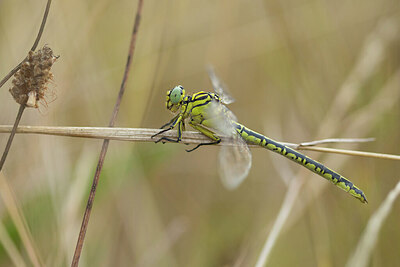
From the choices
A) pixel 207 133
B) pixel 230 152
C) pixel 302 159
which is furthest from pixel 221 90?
pixel 302 159

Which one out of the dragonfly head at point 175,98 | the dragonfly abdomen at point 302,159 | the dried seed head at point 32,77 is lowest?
the dried seed head at point 32,77

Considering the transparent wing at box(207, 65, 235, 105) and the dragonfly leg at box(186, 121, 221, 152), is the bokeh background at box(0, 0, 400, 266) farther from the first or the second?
the transparent wing at box(207, 65, 235, 105)

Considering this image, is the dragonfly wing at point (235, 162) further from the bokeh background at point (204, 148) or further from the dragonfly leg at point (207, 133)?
the bokeh background at point (204, 148)

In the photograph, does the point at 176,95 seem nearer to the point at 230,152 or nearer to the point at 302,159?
the point at 230,152

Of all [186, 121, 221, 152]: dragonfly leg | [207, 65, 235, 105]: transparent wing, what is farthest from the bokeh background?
[207, 65, 235, 105]: transparent wing

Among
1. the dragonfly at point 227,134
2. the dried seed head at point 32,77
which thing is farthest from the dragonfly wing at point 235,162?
the dried seed head at point 32,77

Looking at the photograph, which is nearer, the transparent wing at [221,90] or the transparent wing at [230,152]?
the transparent wing at [230,152]
